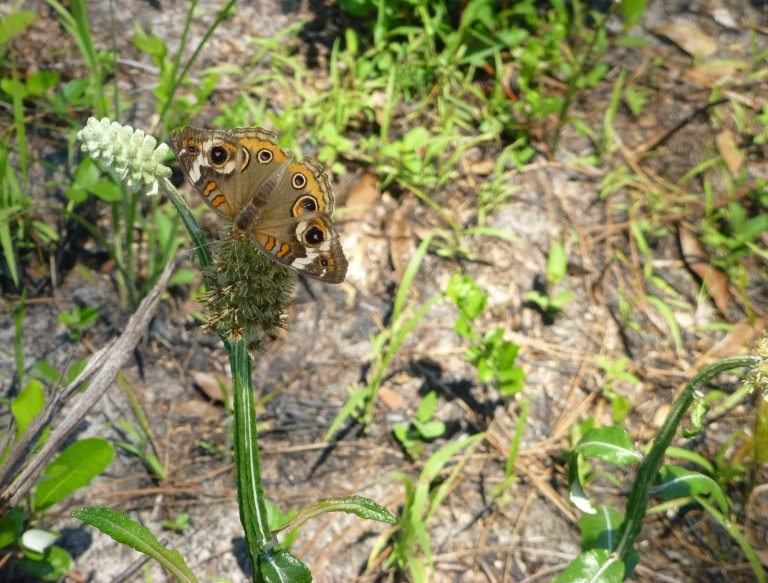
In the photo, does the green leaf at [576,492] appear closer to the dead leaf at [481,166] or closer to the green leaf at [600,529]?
the green leaf at [600,529]

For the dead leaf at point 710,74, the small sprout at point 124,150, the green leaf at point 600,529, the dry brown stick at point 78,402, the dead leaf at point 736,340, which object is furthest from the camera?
the dead leaf at point 710,74

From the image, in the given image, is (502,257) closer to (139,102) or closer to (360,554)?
(360,554)

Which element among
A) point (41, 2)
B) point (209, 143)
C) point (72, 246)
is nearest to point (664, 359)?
point (209, 143)

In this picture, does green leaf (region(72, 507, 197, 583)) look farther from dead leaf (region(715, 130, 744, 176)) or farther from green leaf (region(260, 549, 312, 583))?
dead leaf (region(715, 130, 744, 176))

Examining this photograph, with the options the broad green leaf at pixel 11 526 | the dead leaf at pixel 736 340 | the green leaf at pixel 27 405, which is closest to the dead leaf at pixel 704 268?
the dead leaf at pixel 736 340

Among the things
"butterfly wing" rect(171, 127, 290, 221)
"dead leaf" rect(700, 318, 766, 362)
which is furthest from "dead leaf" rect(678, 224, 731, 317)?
"butterfly wing" rect(171, 127, 290, 221)

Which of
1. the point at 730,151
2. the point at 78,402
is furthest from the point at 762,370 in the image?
the point at 730,151
